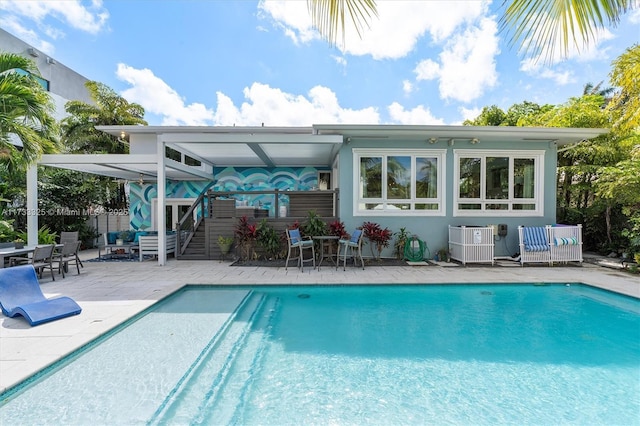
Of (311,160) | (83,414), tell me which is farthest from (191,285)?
(311,160)

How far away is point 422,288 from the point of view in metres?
6.28

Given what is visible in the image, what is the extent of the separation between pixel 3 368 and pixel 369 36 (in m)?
4.92

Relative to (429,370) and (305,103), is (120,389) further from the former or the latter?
(305,103)

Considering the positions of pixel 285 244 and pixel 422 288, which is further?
pixel 285 244

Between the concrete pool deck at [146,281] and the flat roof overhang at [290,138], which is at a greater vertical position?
the flat roof overhang at [290,138]

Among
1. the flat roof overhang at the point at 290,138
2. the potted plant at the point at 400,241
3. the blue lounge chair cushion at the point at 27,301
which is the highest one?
the flat roof overhang at the point at 290,138

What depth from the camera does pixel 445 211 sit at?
898cm

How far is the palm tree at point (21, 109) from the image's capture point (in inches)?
234

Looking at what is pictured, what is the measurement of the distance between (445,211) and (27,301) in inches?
390

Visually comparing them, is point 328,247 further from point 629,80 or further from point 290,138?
point 629,80

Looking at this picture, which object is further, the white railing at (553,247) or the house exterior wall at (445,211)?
the house exterior wall at (445,211)

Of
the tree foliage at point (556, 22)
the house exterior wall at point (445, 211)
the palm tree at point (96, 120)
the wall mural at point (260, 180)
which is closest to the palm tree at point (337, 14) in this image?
the tree foliage at point (556, 22)

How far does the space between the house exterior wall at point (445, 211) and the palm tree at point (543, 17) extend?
6.71m

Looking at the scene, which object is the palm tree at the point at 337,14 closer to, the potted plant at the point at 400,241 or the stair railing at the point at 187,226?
the potted plant at the point at 400,241
